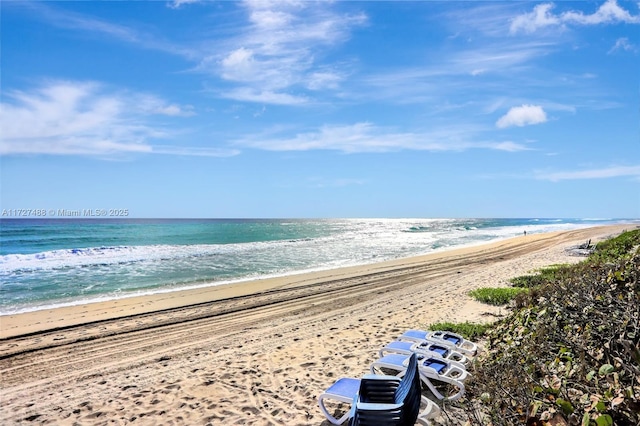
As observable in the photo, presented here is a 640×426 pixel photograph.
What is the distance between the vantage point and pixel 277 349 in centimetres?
847

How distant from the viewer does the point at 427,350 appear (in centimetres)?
645

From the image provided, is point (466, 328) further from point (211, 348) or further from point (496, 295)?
point (211, 348)

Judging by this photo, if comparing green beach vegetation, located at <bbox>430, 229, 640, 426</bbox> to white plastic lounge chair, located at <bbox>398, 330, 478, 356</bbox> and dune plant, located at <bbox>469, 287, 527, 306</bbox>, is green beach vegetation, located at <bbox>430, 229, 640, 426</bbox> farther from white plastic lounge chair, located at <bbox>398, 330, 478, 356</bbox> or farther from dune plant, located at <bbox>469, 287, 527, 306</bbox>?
dune plant, located at <bbox>469, 287, 527, 306</bbox>

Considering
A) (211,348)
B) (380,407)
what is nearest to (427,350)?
(380,407)

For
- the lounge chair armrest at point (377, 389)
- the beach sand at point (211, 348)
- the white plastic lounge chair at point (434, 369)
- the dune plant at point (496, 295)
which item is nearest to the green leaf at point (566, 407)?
the lounge chair armrest at point (377, 389)

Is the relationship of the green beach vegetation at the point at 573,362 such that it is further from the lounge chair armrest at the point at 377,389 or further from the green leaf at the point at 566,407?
the lounge chair armrest at the point at 377,389

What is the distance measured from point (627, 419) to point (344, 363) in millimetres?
5096

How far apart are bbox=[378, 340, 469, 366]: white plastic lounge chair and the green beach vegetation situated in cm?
58

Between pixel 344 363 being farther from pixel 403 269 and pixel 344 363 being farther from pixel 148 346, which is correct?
pixel 403 269

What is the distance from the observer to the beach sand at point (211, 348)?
19.9 ft

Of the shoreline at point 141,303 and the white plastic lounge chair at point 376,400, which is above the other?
the white plastic lounge chair at point 376,400

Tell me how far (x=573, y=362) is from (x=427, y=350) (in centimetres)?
271

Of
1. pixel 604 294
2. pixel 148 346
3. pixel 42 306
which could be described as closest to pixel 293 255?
pixel 42 306

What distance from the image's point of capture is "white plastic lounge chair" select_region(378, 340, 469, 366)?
20.8 feet
